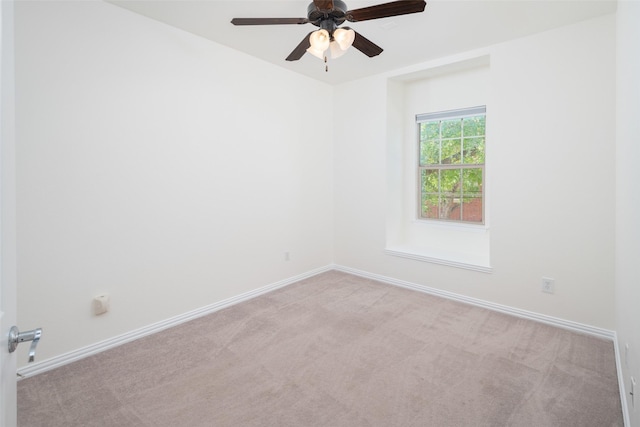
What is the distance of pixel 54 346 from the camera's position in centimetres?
218

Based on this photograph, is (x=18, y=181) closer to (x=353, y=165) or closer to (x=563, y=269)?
(x=353, y=165)

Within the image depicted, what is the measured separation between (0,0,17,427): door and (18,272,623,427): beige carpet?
1106 millimetres

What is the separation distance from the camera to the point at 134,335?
100 inches

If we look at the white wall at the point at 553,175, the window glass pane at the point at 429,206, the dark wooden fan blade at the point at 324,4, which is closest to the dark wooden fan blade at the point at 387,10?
the dark wooden fan blade at the point at 324,4

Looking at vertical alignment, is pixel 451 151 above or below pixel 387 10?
below

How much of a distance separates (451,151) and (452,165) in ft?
0.56

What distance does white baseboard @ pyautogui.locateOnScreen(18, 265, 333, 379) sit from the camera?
2.10m

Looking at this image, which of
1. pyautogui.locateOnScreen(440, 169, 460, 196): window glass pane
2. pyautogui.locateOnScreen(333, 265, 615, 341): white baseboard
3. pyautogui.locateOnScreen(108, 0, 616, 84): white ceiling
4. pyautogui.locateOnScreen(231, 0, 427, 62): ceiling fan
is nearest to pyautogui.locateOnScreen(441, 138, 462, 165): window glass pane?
pyautogui.locateOnScreen(440, 169, 460, 196): window glass pane

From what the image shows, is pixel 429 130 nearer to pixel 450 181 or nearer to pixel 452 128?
pixel 452 128

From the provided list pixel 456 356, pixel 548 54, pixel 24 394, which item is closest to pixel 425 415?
pixel 456 356

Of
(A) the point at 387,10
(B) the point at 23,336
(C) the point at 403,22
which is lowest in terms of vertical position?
(B) the point at 23,336

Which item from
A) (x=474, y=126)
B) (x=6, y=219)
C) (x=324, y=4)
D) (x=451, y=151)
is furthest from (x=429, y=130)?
(x=6, y=219)

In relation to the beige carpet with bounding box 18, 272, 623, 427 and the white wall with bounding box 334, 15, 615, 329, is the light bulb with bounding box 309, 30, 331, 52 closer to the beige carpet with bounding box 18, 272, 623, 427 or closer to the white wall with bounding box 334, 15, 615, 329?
the white wall with bounding box 334, 15, 615, 329

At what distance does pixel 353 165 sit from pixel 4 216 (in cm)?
366
